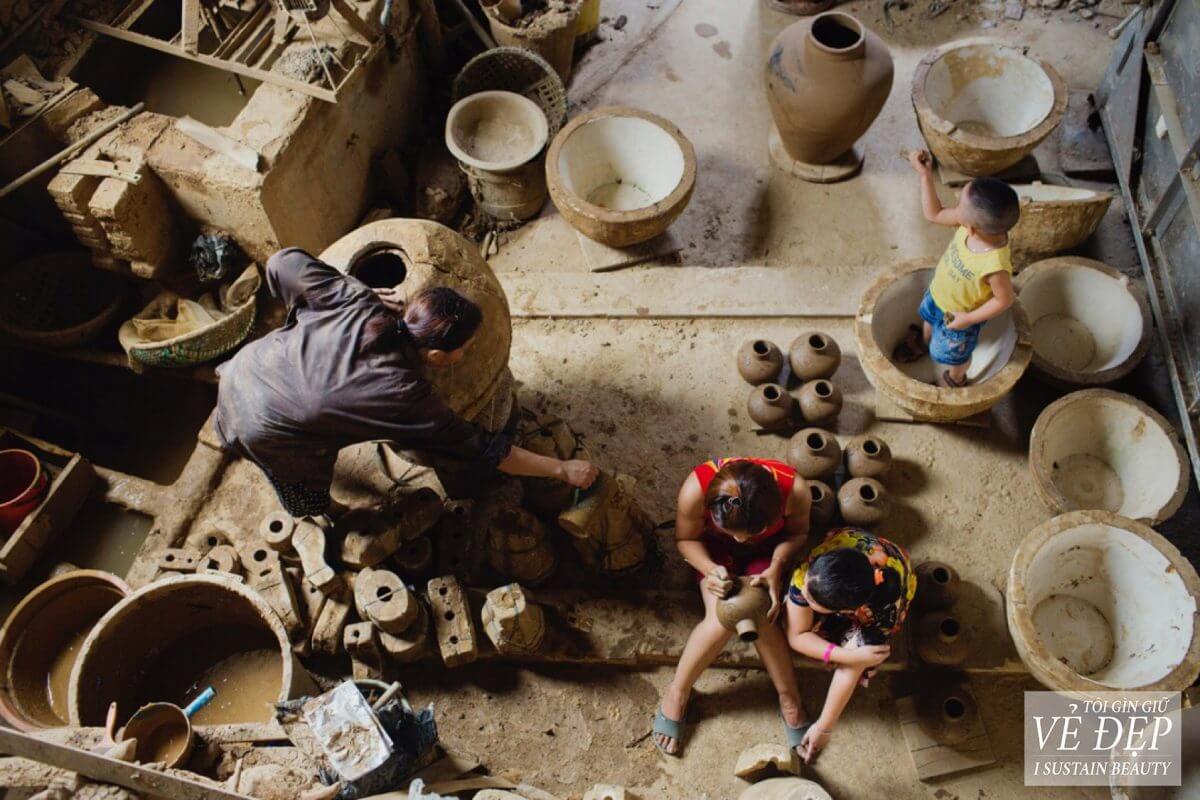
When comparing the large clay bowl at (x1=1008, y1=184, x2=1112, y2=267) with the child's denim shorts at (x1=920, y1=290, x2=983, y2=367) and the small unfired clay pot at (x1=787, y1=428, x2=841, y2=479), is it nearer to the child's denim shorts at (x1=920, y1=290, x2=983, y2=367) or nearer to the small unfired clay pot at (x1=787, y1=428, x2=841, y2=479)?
the child's denim shorts at (x1=920, y1=290, x2=983, y2=367)

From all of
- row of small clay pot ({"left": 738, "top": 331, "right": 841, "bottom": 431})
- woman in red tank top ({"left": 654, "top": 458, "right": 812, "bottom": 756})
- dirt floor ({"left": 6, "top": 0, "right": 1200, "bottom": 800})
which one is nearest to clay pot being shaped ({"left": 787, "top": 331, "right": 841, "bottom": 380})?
row of small clay pot ({"left": 738, "top": 331, "right": 841, "bottom": 431})

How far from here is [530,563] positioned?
3.79 meters

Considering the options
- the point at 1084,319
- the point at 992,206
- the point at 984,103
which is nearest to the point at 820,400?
the point at 992,206

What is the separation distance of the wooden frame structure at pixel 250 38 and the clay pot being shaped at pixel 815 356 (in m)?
3.00

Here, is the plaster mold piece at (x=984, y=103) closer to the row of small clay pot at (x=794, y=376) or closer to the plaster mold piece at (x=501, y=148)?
the row of small clay pot at (x=794, y=376)

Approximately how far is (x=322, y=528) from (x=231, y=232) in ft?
6.75

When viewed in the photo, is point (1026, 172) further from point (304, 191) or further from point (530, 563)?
point (304, 191)

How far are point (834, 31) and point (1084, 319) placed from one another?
2.33 m

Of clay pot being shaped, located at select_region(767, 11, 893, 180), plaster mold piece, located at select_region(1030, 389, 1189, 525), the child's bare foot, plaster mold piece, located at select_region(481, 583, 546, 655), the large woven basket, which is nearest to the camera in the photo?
plaster mold piece, located at select_region(481, 583, 546, 655)

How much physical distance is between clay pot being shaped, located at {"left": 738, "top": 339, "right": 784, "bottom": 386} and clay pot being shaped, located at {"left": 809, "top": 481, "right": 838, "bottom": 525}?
695 mm

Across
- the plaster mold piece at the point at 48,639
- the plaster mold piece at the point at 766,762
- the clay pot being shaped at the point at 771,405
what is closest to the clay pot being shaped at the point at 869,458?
the clay pot being shaped at the point at 771,405

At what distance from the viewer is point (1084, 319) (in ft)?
15.2

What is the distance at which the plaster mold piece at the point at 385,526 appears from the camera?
144 inches

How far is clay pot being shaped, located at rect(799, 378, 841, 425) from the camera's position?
4.19 m
